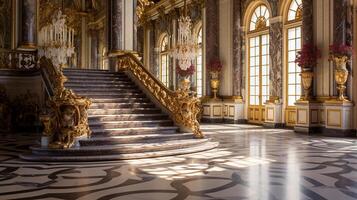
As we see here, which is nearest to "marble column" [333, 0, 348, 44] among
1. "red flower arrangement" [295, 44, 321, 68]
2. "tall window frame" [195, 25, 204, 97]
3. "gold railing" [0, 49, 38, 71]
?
"red flower arrangement" [295, 44, 321, 68]

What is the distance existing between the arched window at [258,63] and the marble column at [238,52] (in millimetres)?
332

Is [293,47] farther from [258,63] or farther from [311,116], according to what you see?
[311,116]

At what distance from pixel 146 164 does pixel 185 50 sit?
6.60 metres

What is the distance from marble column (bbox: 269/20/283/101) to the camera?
14.1 metres

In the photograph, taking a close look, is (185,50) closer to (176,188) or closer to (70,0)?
(176,188)

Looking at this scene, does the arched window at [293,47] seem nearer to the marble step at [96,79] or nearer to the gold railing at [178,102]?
the gold railing at [178,102]

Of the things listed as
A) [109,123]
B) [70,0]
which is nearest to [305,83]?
[109,123]

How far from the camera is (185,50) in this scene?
1276 centimetres

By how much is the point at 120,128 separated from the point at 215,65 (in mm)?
8244

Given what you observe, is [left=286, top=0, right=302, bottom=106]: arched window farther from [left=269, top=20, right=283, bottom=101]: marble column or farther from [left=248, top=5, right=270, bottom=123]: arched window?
[left=248, top=5, right=270, bottom=123]: arched window

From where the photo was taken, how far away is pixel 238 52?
16.0 metres

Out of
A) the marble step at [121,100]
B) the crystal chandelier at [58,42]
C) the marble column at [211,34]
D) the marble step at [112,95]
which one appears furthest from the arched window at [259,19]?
the crystal chandelier at [58,42]

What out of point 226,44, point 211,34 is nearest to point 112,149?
point 226,44

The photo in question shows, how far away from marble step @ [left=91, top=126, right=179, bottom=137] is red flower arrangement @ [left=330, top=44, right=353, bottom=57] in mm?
4899
